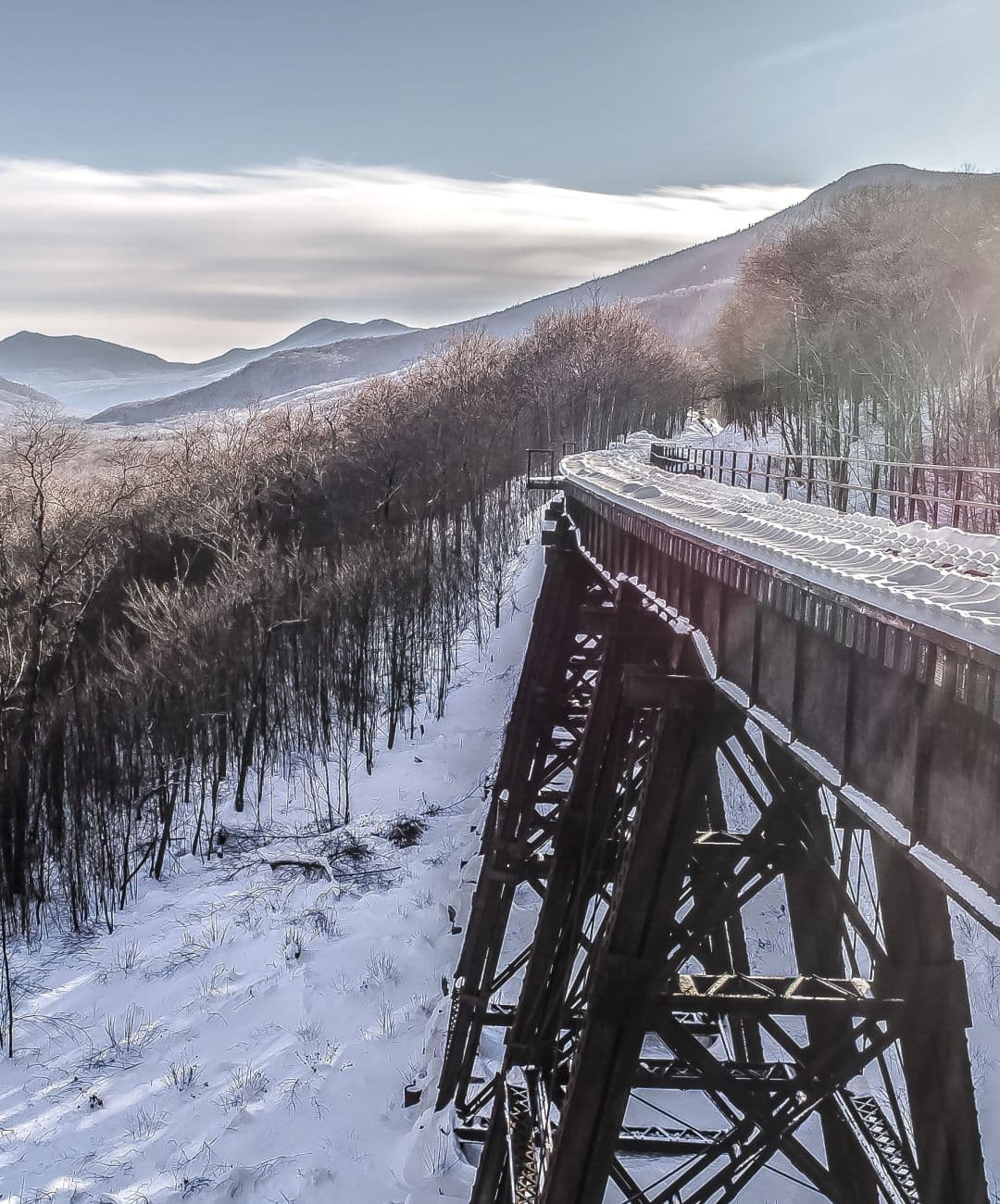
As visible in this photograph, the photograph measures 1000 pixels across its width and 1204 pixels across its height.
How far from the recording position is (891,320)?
32.1m

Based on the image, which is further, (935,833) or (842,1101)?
(842,1101)

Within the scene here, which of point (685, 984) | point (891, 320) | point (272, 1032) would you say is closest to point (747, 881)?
point (685, 984)

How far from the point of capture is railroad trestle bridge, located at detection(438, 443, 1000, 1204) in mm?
3566

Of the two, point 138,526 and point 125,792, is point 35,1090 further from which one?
point 138,526

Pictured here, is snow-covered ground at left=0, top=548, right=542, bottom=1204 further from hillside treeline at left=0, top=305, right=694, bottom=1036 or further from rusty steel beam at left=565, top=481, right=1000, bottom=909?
rusty steel beam at left=565, top=481, right=1000, bottom=909

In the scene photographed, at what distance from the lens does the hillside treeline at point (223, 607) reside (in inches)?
978

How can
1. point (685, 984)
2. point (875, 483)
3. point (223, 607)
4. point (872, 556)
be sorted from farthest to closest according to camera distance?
point (223, 607), point (875, 483), point (685, 984), point (872, 556)

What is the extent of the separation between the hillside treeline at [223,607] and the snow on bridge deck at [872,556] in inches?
662

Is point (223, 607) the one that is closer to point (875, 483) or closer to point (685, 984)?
point (875, 483)

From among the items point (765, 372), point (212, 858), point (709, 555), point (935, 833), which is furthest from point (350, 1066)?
point (765, 372)

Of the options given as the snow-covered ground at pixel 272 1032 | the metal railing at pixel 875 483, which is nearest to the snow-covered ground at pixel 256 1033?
the snow-covered ground at pixel 272 1032

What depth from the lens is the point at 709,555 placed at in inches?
236

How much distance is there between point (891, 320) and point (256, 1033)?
28827mm

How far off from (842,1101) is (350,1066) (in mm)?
7899
